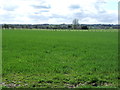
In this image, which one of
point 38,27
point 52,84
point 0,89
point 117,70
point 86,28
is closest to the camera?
point 0,89

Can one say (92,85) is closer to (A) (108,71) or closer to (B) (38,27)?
(A) (108,71)

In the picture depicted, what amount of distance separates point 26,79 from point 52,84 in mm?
1334

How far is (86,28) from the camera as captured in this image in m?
140

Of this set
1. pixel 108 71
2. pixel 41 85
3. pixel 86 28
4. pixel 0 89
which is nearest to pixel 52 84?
pixel 41 85

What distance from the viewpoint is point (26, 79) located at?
803 cm

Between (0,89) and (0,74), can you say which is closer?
(0,89)

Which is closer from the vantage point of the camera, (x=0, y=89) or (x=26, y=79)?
(x=0, y=89)

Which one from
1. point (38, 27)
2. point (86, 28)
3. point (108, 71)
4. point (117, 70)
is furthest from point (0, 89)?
point (38, 27)

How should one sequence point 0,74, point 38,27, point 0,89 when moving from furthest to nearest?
point 38,27, point 0,74, point 0,89

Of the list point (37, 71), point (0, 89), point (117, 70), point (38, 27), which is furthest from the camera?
point (38, 27)

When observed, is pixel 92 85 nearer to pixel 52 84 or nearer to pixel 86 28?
pixel 52 84

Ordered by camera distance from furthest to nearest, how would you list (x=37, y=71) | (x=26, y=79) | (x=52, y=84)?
(x=37, y=71) < (x=26, y=79) < (x=52, y=84)

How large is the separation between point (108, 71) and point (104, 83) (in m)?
2.40

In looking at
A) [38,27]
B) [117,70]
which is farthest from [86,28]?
[117,70]
